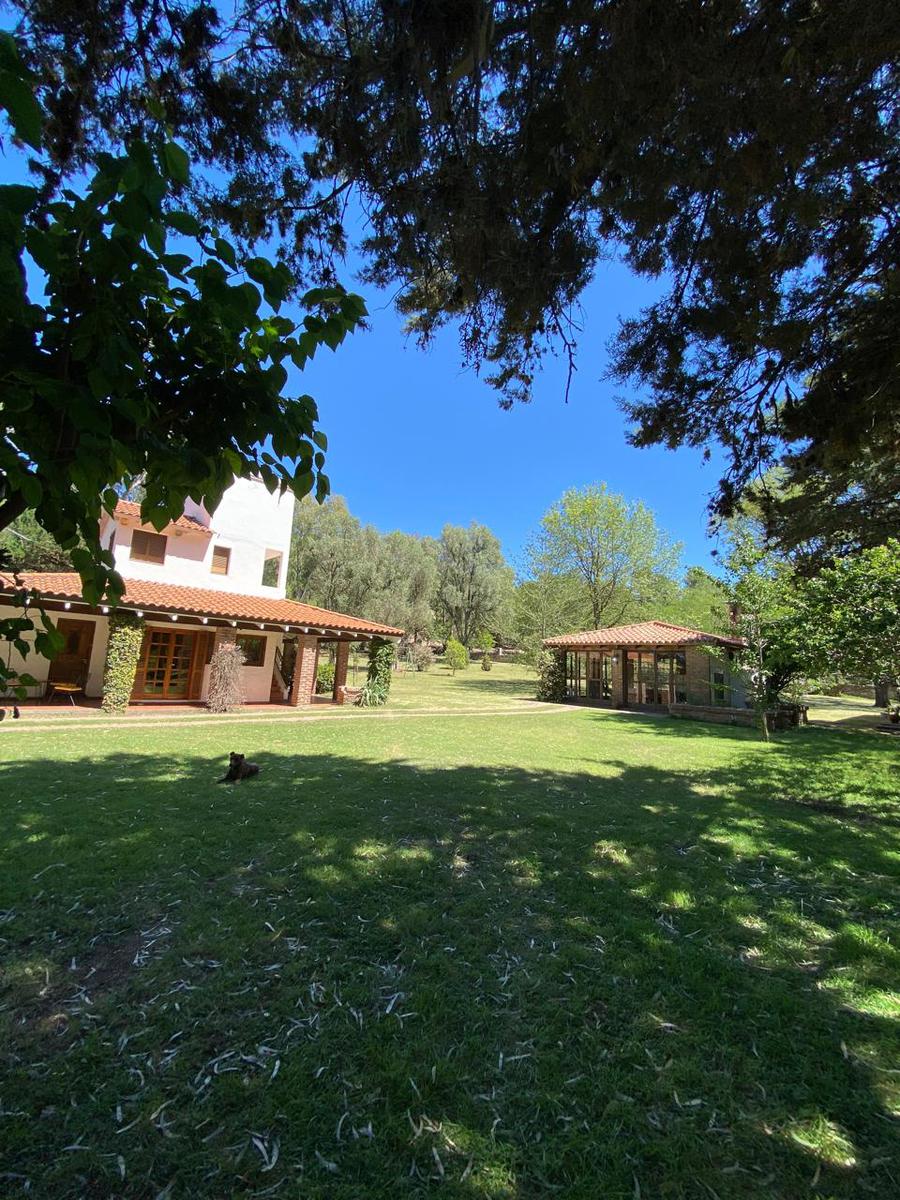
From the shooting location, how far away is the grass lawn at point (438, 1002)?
6.19ft

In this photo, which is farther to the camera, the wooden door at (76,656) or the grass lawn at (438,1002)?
Answer: the wooden door at (76,656)

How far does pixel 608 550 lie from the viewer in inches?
1350

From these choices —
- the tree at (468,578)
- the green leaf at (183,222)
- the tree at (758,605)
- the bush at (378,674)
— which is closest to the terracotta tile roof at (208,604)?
the bush at (378,674)

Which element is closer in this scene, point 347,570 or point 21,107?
point 21,107

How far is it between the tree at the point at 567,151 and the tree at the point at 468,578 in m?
42.8

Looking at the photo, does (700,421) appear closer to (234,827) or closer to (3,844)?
(234,827)

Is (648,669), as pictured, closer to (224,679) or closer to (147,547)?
(224,679)

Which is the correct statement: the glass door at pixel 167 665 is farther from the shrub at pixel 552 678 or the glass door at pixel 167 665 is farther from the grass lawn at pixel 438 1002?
the shrub at pixel 552 678

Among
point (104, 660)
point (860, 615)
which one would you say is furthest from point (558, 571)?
point (860, 615)

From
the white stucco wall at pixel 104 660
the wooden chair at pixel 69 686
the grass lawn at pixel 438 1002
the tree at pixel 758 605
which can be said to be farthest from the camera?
the white stucco wall at pixel 104 660

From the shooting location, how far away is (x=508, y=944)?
3332mm

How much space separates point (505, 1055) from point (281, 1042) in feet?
3.26

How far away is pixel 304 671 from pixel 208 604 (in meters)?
Answer: 4.01

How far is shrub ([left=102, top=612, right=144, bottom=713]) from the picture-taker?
45.4ft
